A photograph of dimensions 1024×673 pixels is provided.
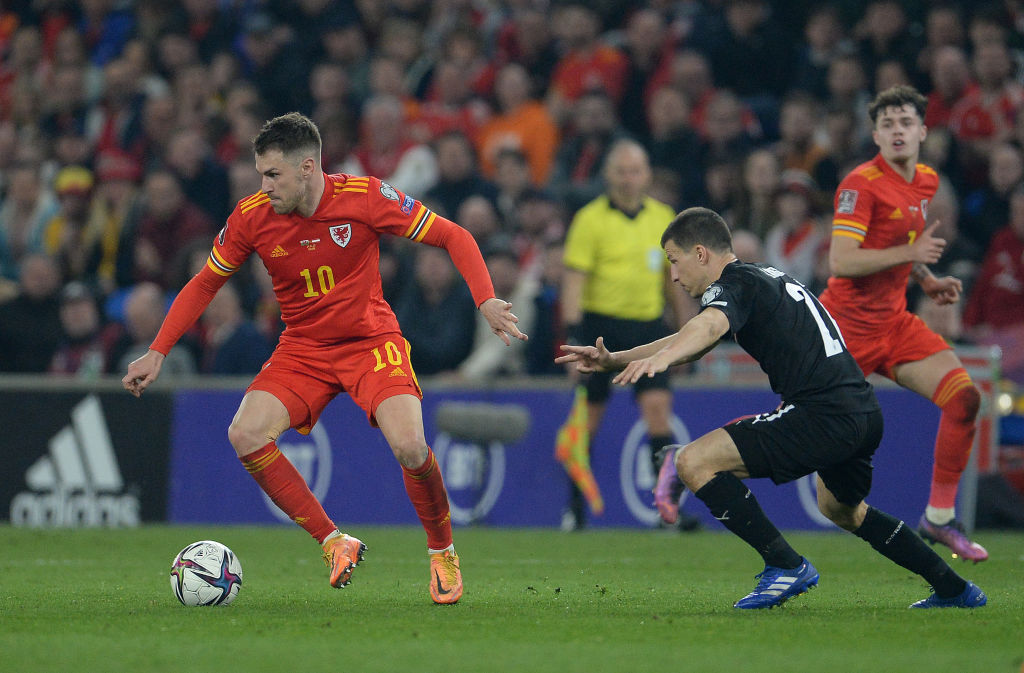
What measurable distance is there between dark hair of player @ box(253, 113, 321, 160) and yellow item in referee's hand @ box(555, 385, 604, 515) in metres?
4.74

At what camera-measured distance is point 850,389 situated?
19.0 feet

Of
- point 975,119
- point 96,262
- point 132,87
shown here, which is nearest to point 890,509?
point 975,119

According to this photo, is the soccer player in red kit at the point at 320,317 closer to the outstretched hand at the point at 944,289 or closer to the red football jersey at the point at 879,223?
the red football jersey at the point at 879,223

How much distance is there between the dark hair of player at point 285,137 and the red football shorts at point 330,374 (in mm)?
945

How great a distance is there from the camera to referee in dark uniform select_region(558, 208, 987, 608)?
225 inches

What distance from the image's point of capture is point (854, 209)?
757cm

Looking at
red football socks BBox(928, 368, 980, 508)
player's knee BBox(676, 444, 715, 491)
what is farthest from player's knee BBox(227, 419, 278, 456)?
red football socks BBox(928, 368, 980, 508)

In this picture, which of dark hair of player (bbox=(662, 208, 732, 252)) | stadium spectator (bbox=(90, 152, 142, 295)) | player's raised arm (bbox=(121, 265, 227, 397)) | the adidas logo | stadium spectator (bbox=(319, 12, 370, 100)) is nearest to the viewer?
dark hair of player (bbox=(662, 208, 732, 252))

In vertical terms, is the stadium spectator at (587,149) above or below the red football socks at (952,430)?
above

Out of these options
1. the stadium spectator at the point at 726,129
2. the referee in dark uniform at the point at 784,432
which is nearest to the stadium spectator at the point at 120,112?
the stadium spectator at the point at 726,129

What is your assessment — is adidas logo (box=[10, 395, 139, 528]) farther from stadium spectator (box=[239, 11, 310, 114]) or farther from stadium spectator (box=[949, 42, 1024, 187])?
stadium spectator (box=[949, 42, 1024, 187])

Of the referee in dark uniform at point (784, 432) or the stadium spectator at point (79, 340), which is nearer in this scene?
the referee in dark uniform at point (784, 432)

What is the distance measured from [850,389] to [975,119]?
22.4 ft

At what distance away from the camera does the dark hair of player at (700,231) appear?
5887 mm
